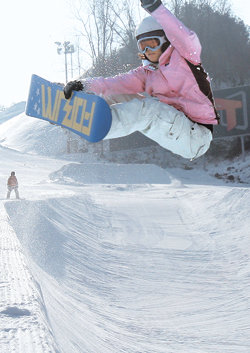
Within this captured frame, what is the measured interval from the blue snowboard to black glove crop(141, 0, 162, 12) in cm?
78

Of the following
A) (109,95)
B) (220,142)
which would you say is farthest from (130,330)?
(220,142)

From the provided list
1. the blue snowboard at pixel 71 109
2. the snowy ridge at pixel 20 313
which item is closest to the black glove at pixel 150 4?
the blue snowboard at pixel 71 109

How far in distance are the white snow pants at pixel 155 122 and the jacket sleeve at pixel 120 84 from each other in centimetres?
25

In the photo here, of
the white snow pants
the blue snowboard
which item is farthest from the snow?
the white snow pants

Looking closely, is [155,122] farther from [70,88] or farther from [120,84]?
[70,88]

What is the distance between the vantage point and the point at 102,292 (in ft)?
39.2

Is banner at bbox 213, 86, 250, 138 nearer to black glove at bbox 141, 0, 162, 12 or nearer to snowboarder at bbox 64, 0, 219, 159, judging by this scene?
snowboarder at bbox 64, 0, 219, 159

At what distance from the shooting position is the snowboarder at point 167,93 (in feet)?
11.2

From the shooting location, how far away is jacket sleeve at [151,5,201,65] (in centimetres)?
333

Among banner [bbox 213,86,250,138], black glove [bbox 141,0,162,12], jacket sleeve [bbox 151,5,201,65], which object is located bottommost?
jacket sleeve [bbox 151,5,201,65]

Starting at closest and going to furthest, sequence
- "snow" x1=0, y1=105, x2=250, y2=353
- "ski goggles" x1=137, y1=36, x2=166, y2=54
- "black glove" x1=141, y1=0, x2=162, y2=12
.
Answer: "black glove" x1=141, y1=0, x2=162, y2=12, "ski goggles" x1=137, y1=36, x2=166, y2=54, "snow" x1=0, y1=105, x2=250, y2=353

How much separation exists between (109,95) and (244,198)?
46.2ft

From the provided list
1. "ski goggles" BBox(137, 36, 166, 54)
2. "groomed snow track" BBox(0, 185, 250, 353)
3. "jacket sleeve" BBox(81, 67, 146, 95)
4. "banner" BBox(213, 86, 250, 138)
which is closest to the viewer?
"ski goggles" BBox(137, 36, 166, 54)

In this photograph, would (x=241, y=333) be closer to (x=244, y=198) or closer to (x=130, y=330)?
(x=130, y=330)
